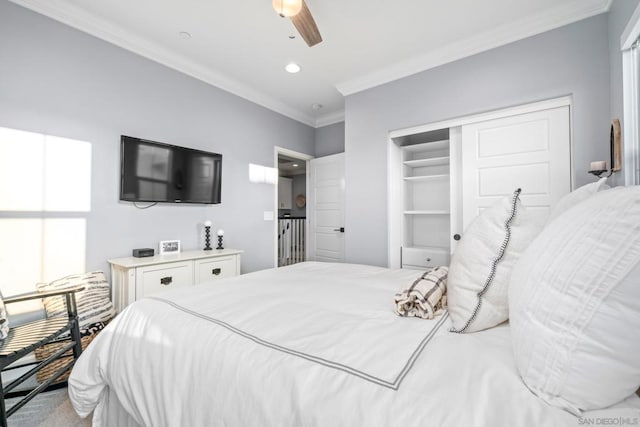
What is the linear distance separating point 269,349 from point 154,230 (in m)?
2.43

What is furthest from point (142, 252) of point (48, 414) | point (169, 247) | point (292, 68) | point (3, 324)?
point (292, 68)

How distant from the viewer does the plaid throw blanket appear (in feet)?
3.47

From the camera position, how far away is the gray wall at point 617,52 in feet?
5.86

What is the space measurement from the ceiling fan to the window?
77.9 inches

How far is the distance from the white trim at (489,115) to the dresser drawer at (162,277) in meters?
2.65

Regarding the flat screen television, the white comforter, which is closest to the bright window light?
the flat screen television

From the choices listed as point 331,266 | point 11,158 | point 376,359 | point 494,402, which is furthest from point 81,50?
point 494,402

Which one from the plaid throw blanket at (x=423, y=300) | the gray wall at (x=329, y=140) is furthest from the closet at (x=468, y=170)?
the plaid throw blanket at (x=423, y=300)

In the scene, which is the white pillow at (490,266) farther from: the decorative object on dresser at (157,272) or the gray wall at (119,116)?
the gray wall at (119,116)

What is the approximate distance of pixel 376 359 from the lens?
75cm

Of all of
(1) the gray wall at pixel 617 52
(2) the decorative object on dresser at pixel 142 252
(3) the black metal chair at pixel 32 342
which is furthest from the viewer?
(2) the decorative object on dresser at pixel 142 252

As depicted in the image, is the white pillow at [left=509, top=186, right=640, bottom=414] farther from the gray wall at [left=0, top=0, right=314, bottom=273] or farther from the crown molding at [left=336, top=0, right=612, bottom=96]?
the gray wall at [left=0, top=0, right=314, bottom=273]

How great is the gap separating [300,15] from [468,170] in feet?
6.73

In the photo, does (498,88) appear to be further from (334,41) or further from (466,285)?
(466,285)
